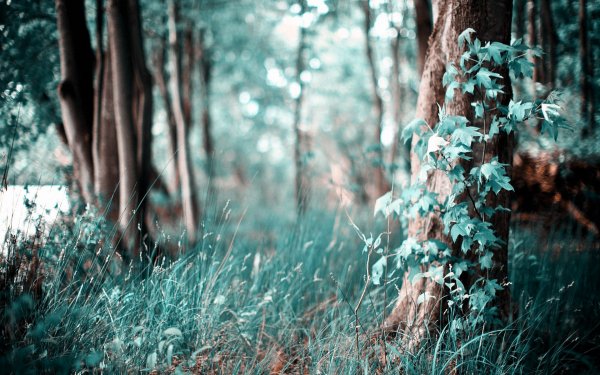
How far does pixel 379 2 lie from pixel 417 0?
2.35 m

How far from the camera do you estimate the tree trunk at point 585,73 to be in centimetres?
352

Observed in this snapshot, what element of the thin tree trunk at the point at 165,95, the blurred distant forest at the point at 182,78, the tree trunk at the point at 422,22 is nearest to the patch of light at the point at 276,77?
the blurred distant forest at the point at 182,78

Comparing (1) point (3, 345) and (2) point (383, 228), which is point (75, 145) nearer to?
(1) point (3, 345)

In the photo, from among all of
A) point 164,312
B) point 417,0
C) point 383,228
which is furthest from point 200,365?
point 417,0

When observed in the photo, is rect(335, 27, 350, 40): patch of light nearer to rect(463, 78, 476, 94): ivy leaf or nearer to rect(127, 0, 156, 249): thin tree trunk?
rect(127, 0, 156, 249): thin tree trunk

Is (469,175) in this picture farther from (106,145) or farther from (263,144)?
(263,144)

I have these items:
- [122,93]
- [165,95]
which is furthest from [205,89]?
[122,93]

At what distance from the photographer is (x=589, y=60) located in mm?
3715

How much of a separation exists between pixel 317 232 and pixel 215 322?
1.41 m

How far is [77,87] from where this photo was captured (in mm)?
3154

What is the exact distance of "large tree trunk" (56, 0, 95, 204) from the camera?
3.04 meters

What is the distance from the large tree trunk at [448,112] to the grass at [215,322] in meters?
0.12

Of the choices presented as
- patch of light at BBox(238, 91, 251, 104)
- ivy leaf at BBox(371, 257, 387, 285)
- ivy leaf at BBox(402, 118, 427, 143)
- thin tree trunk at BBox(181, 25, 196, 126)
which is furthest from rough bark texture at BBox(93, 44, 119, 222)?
patch of light at BBox(238, 91, 251, 104)

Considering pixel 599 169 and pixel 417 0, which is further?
pixel 599 169
